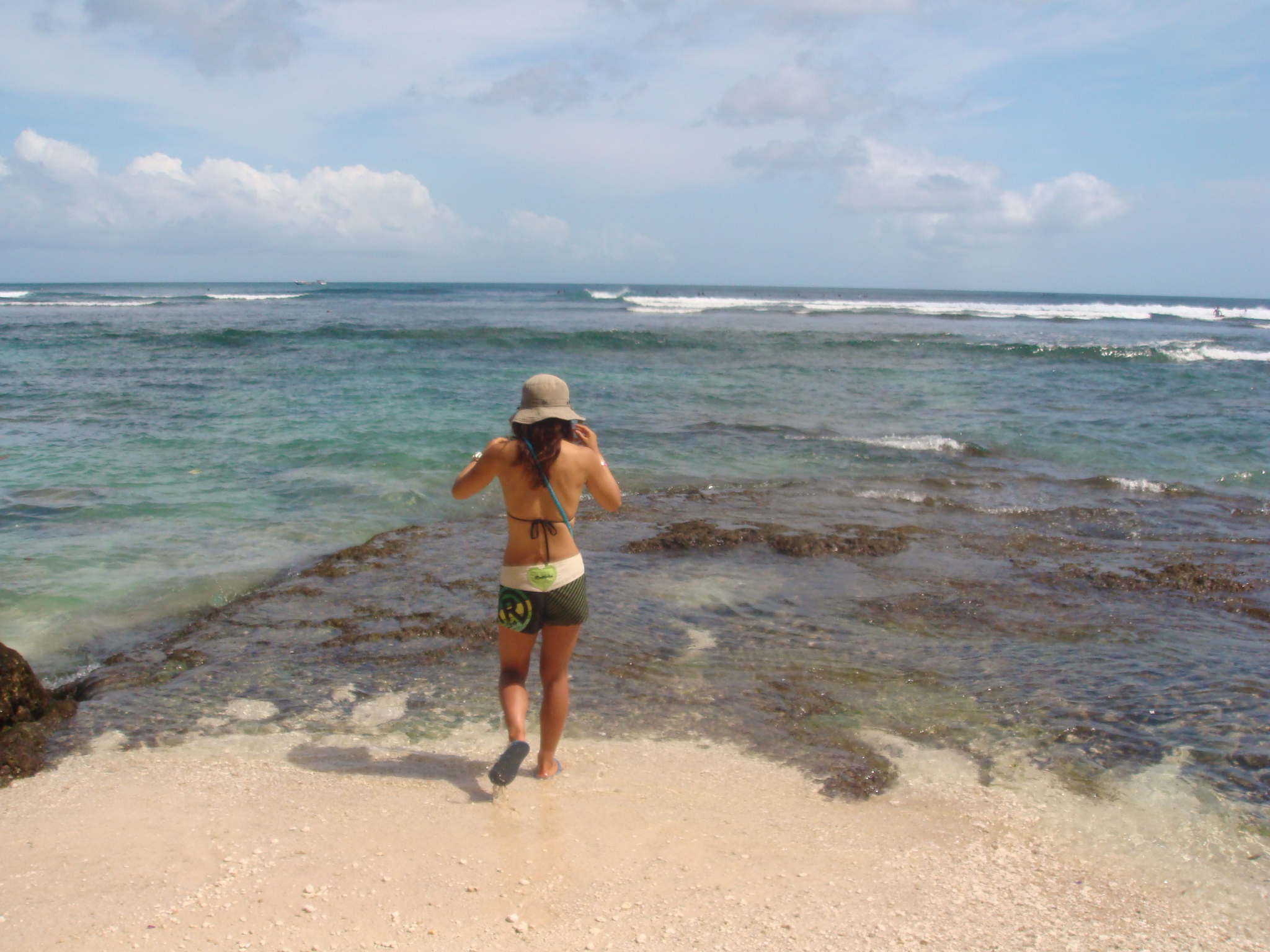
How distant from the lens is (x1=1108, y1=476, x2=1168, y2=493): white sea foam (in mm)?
10445

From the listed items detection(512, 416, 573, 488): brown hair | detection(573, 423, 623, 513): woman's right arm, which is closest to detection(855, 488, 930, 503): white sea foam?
detection(573, 423, 623, 513): woman's right arm

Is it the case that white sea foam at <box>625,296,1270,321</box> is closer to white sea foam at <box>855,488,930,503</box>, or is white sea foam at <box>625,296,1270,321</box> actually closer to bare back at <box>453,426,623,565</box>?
white sea foam at <box>855,488,930,503</box>

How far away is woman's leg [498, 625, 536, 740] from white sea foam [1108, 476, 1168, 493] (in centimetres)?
938

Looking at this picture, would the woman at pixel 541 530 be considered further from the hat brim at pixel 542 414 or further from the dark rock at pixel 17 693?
the dark rock at pixel 17 693

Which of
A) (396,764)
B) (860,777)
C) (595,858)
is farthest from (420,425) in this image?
(595,858)

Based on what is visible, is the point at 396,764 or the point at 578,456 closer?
the point at 578,456

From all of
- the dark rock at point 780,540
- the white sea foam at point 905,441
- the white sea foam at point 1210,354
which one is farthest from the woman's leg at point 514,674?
the white sea foam at point 1210,354

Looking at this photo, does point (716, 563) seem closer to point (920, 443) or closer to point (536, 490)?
point (536, 490)

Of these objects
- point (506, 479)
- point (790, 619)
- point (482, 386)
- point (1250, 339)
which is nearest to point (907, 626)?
point (790, 619)

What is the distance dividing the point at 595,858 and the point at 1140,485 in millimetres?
9928

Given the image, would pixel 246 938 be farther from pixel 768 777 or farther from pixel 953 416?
pixel 953 416

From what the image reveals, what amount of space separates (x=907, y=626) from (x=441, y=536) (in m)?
4.37

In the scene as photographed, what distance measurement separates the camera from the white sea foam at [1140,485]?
34.3ft

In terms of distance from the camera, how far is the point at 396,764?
13.0ft
